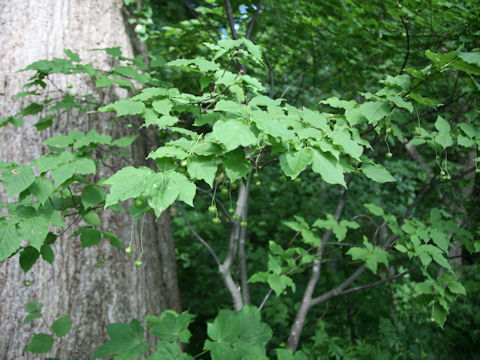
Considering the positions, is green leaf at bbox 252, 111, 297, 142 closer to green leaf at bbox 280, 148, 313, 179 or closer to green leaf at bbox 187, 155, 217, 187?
green leaf at bbox 280, 148, 313, 179

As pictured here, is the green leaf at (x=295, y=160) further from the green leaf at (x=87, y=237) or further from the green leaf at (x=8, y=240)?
the green leaf at (x=87, y=237)

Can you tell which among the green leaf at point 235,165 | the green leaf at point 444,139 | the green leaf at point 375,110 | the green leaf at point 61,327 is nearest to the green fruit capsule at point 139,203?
the green leaf at point 235,165

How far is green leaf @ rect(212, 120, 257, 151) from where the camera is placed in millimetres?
1014

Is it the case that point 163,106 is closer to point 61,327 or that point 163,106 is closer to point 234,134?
point 234,134

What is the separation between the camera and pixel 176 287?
2.98m

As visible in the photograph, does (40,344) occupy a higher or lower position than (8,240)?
lower

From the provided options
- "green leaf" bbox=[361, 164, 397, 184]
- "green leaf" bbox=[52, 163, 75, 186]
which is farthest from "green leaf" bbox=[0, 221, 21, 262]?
"green leaf" bbox=[361, 164, 397, 184]

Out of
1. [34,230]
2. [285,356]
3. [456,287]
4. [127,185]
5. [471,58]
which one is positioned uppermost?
[471,58]

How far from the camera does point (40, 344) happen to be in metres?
1.81

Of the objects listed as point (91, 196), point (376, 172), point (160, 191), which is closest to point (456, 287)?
point (376, 172)

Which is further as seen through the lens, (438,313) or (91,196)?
(438,313)

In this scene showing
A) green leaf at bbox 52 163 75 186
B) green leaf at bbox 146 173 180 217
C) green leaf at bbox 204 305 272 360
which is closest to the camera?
green leaf at bbox 146 173 180 217

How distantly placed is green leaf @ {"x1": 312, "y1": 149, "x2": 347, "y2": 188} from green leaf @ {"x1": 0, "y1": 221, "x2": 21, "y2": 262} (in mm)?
1094

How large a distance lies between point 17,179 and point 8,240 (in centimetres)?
24
